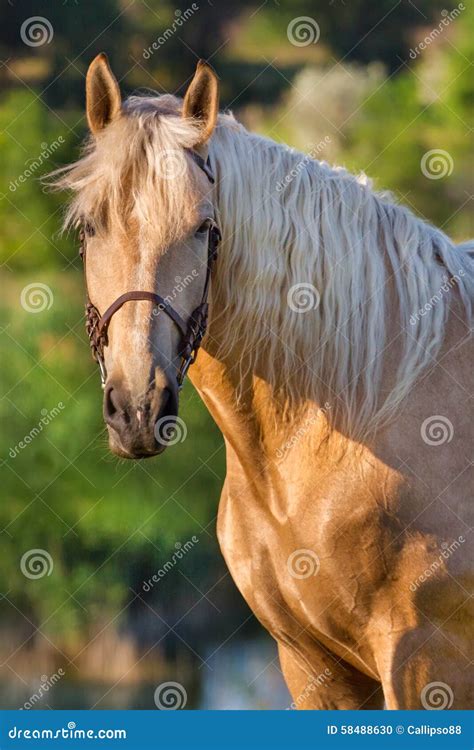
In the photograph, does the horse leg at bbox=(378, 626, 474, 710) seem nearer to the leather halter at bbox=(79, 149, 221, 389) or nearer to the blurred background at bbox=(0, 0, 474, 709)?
the leather halter at bbox=(79, 149, 221, 389)

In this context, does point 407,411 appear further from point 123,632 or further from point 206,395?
point 123,632

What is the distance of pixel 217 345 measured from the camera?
3229 mm

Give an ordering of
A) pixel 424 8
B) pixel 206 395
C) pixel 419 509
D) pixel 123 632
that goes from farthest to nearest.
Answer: pixel 424 8 → pixel 123 632 → pixel 206 395 → pixel 419 509

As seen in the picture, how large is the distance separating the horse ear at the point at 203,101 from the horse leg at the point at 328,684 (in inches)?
68.8

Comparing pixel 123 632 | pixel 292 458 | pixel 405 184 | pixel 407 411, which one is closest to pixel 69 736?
pixel 292 458

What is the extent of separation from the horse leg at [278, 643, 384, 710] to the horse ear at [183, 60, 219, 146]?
175 cm

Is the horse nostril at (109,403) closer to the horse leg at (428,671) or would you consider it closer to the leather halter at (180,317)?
the leather halter at (180,317)

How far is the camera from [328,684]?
11.7 ft

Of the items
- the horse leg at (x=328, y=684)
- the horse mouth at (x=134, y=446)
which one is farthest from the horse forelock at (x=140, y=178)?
the horse leg at (x=328, y=684)

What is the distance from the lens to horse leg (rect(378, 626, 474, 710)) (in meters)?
3.04

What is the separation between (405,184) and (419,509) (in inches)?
260

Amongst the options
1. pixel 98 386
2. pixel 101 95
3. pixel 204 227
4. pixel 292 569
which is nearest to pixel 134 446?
pixel 204 227

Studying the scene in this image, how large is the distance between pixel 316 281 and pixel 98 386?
5651 millimetres

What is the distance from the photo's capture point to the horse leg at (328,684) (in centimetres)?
351
